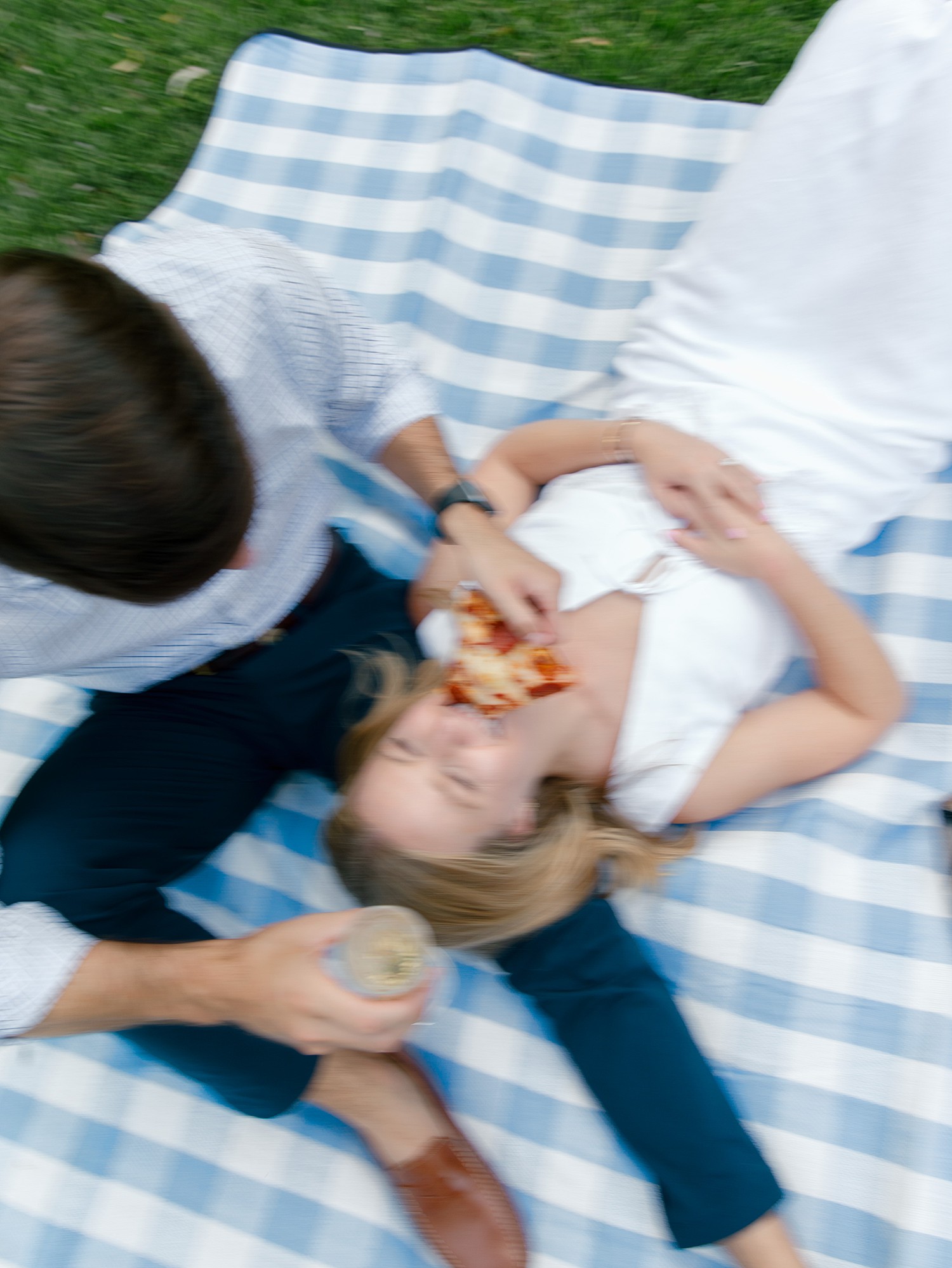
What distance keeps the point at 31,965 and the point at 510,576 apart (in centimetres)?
125

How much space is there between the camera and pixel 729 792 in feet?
7.26

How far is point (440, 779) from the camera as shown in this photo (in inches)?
81.2

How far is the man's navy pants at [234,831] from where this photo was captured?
6.48ft

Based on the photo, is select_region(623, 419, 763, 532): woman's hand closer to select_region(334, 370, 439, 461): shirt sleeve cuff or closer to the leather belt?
select_region(334, 370, 439, 461): shirt sleeve cuff

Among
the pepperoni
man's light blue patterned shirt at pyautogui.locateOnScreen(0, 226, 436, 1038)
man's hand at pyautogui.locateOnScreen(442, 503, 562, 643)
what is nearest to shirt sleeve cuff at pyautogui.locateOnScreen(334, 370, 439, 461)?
man's light blue patterned shirt at pyautogui.locateOnScreen(0, 226, 436, 1038)

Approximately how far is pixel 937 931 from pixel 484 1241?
4.07 ft

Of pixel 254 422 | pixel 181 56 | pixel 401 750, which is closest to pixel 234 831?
pixel 401 750

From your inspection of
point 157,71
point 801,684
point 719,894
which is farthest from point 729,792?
point 157,71

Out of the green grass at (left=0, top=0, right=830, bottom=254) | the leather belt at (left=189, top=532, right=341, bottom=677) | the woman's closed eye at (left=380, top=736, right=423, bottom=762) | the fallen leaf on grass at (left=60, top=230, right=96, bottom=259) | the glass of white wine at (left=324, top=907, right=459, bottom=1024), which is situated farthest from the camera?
the fallen leaf on grass at (left=60, top=230, right=96, bottom=259)

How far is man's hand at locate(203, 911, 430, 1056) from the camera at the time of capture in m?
1.52

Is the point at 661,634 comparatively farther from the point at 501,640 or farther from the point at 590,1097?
the point at 590,1097

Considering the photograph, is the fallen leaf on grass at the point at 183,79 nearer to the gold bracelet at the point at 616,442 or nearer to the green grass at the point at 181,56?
the green grass at the point at 181,56

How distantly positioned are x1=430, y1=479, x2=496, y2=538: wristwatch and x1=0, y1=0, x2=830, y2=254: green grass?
2.24 meters

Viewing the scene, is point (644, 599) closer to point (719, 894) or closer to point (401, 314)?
point (719, 894)
